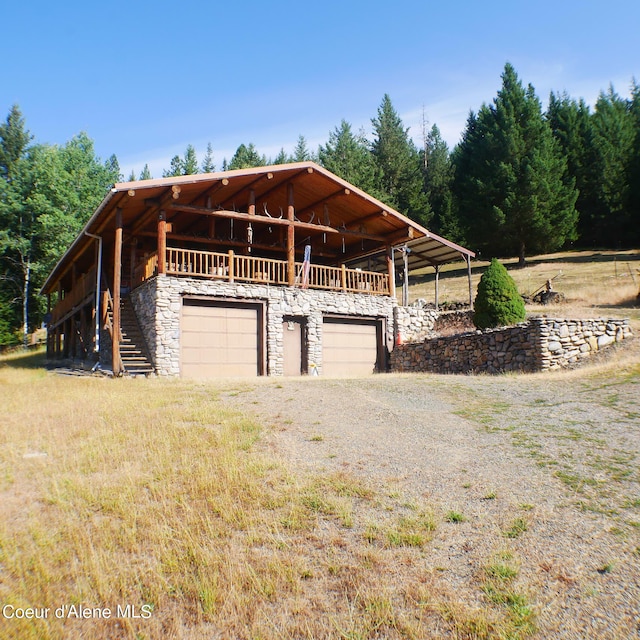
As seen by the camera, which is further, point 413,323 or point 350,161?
point 350,161

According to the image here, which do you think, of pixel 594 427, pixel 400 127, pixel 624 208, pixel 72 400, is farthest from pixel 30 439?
pixel 400 127

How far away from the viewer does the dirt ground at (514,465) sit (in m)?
3.99

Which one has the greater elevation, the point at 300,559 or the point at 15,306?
the point at 15,306

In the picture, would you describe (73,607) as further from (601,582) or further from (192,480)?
(601,582)

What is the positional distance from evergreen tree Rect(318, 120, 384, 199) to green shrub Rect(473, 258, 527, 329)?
27.3 meters

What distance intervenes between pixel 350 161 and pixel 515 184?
14.3m

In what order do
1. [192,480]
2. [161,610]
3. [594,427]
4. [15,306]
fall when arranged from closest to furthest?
[161,610]
[192,480]
[594,427]
[15,306]

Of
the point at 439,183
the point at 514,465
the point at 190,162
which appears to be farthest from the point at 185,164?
the point at 514,465

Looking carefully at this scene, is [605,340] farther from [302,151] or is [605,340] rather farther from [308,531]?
[302,151]

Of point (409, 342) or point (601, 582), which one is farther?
point (409, 342)

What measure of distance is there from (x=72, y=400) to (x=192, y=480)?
20.1ft

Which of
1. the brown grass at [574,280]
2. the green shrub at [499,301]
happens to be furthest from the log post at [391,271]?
the brown grass at [574,280]

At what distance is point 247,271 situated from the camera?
1902cm

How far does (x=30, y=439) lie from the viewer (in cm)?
799
